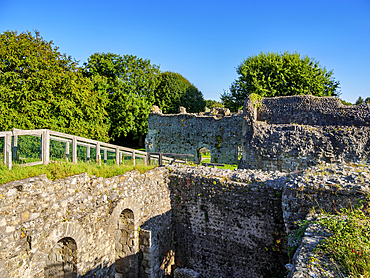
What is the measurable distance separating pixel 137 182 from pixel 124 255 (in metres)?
2.25

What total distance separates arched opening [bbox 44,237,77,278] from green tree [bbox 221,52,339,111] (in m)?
22.4

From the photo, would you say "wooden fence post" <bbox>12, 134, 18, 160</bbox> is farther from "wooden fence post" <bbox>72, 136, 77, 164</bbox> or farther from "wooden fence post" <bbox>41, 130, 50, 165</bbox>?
"wooden fence post" <bbox>72, 136, 77, 164</bbox>

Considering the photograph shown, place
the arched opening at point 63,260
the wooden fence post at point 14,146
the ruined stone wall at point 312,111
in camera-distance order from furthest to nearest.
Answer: the ruined stone wall at point 312,111
the wooden fence post at point 14,146
the arched opening at point 63,260

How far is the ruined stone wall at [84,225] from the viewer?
4.37 m

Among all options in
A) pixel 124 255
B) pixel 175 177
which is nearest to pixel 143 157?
pixel 175 177

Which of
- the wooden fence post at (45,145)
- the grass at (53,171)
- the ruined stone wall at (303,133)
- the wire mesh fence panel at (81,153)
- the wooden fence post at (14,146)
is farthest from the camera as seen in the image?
the ruined stone wall at (303,133)

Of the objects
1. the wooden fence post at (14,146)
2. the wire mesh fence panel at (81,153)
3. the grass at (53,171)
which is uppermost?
the wooden fence post at (14,146)

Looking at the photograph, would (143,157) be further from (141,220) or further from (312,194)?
(312,194)

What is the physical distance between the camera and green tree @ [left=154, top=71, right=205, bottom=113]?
2906 centimetres

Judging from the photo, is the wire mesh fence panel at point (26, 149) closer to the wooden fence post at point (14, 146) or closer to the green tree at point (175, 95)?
the wooden fence post at point (14, 146)

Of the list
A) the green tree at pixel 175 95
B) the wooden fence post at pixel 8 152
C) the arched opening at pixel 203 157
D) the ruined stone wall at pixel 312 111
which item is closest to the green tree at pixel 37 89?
the wooden fence post at pixel 8 152

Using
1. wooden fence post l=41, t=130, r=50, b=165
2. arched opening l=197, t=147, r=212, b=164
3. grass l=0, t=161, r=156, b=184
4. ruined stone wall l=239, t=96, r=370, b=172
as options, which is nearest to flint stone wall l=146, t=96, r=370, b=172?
ruined stone wall l=239, t=96, r=370, b=172

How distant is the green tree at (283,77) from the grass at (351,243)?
21.1 meters

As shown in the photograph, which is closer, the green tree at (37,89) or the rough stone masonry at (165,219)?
the rough stone masonry at (165,219)
